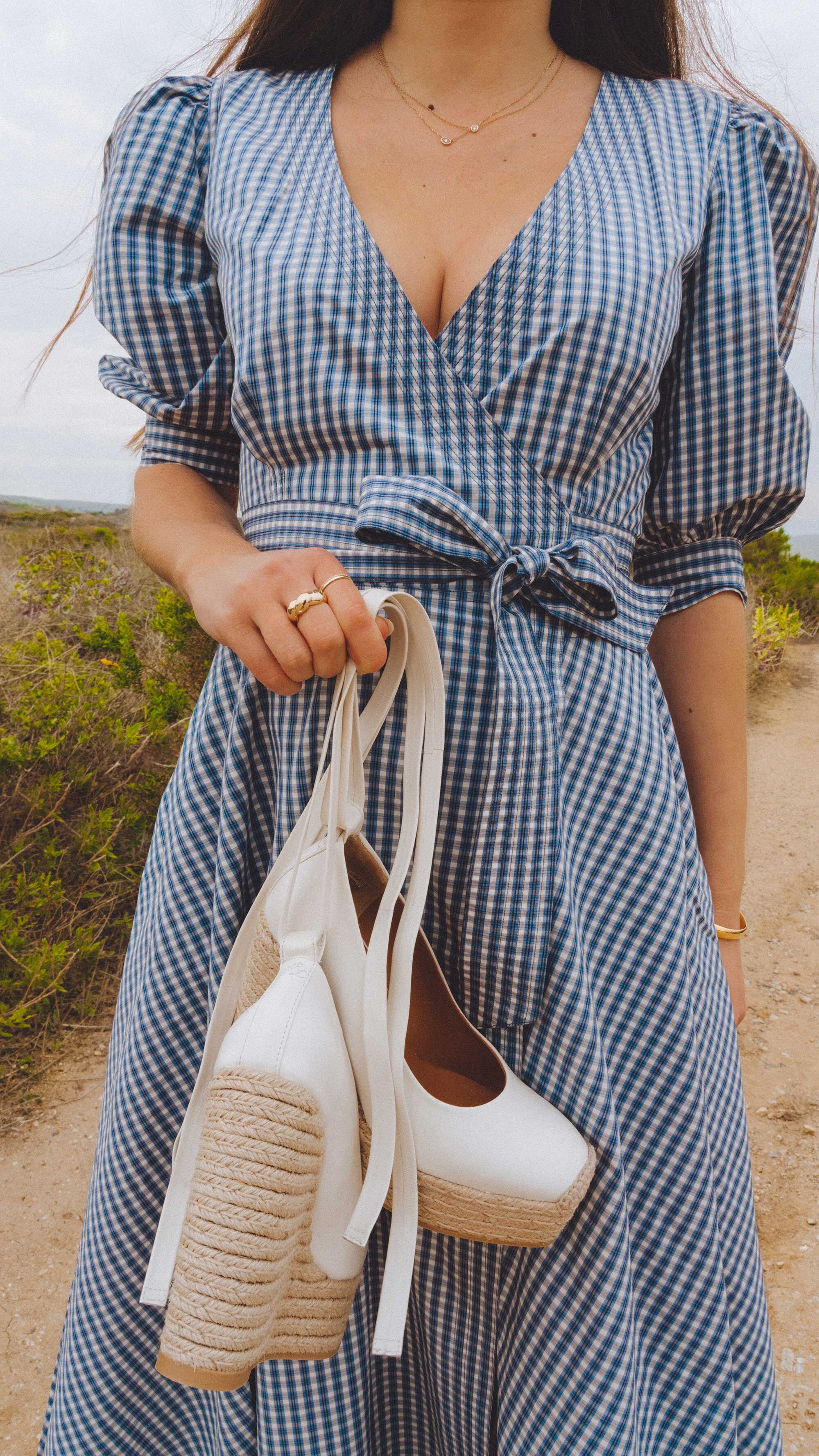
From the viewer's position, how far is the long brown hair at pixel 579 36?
40.9 inches

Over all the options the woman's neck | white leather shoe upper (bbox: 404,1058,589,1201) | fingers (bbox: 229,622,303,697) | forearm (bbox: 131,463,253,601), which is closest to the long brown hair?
the woman's neck

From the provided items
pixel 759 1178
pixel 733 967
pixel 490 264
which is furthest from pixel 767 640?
pixel 490 264

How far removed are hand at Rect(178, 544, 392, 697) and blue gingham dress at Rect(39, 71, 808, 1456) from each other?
0.10 meters

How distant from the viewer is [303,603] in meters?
0.69

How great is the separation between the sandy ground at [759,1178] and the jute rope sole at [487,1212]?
1383mm

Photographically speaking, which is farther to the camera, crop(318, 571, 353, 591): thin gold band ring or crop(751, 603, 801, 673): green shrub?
crop(751, 603, 801, 673): green shrub

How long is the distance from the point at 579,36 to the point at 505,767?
35.5 inches

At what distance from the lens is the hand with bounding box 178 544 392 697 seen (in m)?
0.68

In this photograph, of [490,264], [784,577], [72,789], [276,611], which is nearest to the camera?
[276,611]

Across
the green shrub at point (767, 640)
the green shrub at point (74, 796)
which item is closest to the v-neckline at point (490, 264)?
the green shrub at point (74, 796)

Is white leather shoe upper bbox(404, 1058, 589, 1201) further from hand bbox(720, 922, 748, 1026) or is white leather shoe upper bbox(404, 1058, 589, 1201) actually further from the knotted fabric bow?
hand bbox(720, 922, 748, 1026)

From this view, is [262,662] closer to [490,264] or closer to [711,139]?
[490,264]

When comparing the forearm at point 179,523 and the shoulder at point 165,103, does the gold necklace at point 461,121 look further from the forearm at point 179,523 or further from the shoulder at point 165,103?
the forearm at point 179,523

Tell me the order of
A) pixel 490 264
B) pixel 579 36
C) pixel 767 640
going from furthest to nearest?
pixel 767 640, pixel 579 36, pixel 490 264
